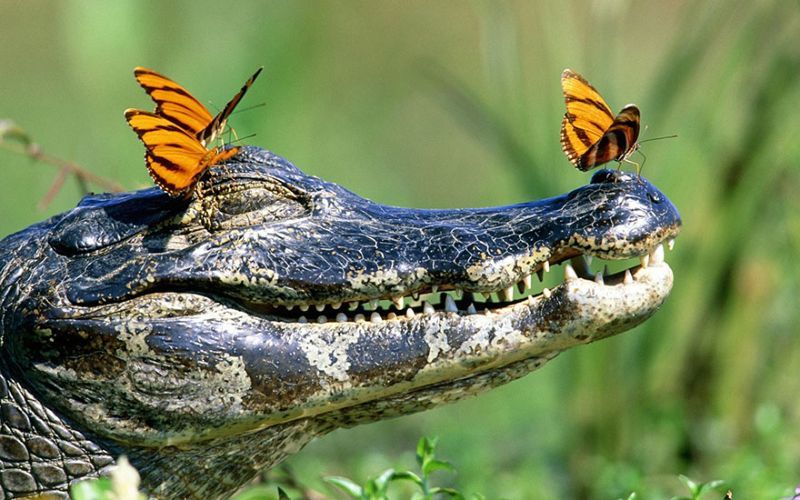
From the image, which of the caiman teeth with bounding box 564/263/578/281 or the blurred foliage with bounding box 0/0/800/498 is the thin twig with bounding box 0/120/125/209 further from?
the caiman teeth with bounding box 564/263/578/281

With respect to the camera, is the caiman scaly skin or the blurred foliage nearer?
the caiman scaly skin

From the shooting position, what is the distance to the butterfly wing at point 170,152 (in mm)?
2799

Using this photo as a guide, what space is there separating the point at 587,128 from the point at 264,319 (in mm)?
949

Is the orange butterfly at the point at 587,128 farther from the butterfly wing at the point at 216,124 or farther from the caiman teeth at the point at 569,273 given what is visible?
the butterfly wing at the point at 216,124

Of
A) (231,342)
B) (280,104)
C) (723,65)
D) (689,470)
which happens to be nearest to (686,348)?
(689,470)

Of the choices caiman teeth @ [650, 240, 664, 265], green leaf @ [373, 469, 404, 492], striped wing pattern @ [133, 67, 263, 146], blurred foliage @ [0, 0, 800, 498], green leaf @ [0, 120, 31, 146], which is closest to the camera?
green leaf @ [373, 469, 404, 492]

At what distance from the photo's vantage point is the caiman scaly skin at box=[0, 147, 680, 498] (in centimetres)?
276

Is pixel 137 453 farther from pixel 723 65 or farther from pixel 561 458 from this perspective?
pixel 723 65

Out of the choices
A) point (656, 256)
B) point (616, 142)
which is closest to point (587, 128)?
point (616, 142)

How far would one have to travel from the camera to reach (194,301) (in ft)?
9.45

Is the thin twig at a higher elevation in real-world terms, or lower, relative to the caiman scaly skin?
higher

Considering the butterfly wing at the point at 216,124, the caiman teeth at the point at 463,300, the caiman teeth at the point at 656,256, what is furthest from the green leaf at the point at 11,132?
the caiman teeth at the point at 656,256

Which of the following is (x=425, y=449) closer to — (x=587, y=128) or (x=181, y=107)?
(x=587, y=128)

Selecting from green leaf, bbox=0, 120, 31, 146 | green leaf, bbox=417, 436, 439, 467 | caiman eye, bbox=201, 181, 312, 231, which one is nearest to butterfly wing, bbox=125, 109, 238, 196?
caiman eye, bbox=201, 181, 312, 231
